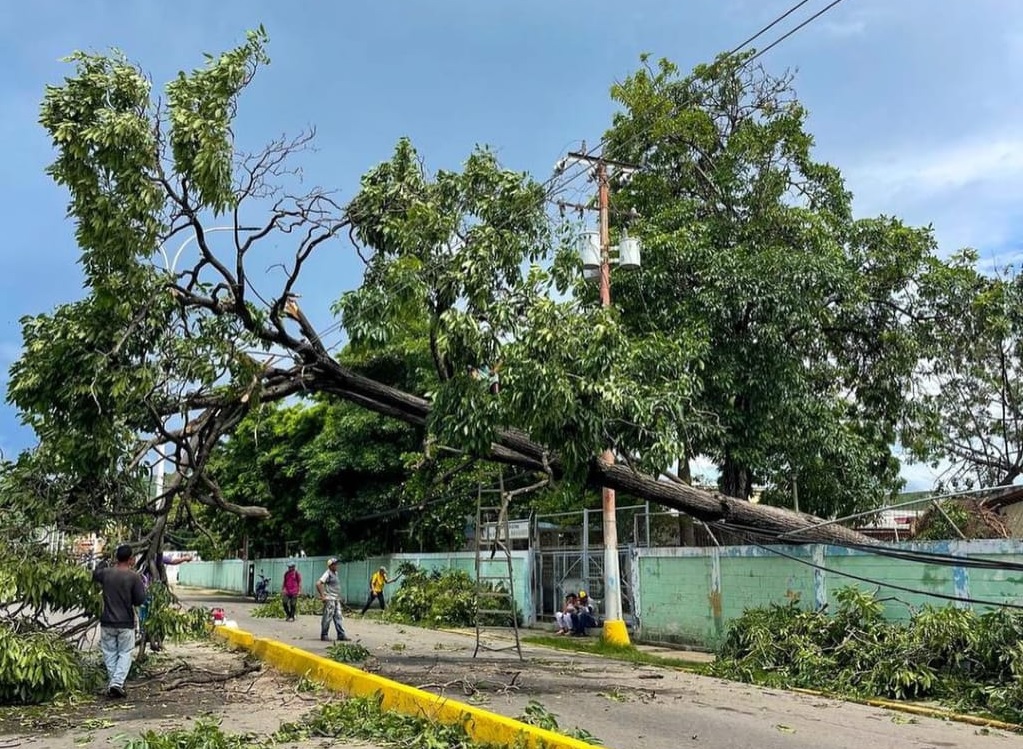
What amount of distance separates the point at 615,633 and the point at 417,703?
26.4 feet

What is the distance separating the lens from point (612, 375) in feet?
35.2

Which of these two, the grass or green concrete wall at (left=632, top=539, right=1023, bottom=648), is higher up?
green concrete wall at (left=632, top=539, right=1023, bottom=648)

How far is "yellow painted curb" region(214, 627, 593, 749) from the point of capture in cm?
723

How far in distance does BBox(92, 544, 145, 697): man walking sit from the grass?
782 centimetres

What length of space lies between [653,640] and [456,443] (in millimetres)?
7678

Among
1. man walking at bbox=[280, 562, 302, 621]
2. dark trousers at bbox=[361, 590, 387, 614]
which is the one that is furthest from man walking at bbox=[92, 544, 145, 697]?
dark trousers at bbox=[361, 590, 387, 614]

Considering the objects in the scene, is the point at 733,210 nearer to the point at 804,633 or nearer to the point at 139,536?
the point at 804,633

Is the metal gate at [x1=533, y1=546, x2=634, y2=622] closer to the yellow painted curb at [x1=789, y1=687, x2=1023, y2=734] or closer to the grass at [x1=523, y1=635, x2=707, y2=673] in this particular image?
the grass at [x1=523, y1=635, x2=707, y2=673]

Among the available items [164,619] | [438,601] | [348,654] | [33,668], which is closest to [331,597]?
[348,654]

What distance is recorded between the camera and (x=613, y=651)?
15.6 meters

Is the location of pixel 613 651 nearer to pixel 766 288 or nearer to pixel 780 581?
pixel 780 581

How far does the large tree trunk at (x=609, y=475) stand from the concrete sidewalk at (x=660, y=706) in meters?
2.38

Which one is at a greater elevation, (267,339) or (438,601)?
(267,339)

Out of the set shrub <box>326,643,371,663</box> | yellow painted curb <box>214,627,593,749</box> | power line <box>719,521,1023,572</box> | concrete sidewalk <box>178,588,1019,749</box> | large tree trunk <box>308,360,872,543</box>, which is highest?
large tree trunk <box>308,360,872,543</box>
